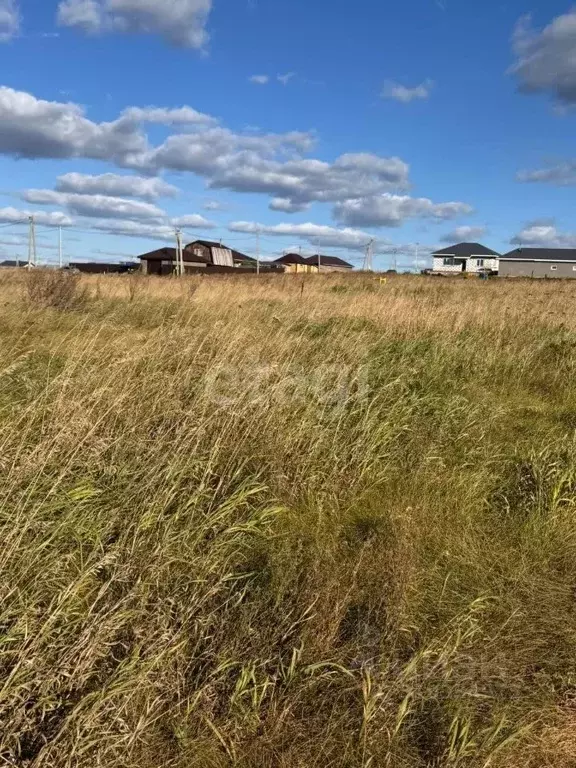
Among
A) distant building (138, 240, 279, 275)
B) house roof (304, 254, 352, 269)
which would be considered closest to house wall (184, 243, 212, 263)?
distant building (138, 240, 279, 275)

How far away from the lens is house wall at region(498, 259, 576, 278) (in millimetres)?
70188

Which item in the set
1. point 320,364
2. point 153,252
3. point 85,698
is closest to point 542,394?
point 320,364

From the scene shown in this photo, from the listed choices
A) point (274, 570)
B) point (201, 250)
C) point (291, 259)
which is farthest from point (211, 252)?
point (274, 570)

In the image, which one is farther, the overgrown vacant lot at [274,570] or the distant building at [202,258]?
the distant building at [202,258]

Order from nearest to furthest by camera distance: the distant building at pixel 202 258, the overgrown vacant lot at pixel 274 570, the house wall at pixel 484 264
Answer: the overgrown vacant lot at pixel 274 570, the distant building at pixel 202 258, the house wall at pixel 484 264

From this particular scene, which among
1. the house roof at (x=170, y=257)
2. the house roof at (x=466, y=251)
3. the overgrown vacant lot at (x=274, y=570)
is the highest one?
the house roof at (x=466, y=251)

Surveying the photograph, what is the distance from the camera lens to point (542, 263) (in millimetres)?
70812

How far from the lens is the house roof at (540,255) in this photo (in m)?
70.8

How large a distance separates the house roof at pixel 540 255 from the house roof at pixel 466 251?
2.36m

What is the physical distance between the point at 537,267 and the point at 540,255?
1.85 m

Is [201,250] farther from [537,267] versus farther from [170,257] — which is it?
[537,267]

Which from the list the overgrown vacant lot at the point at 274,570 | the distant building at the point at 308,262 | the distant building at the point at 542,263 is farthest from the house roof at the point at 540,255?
the overgrown vacant lot at the point at 274,570

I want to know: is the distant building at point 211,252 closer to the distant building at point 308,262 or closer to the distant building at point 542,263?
the distant building at point 308,262

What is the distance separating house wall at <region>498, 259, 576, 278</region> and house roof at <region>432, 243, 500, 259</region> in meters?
3.09
